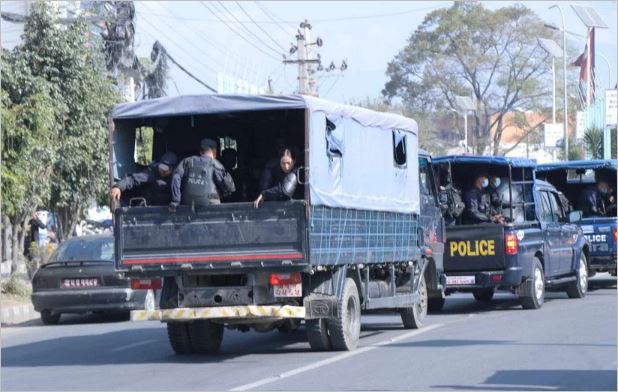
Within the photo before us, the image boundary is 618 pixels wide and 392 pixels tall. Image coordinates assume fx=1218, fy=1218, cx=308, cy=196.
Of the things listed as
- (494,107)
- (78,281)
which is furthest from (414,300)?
(494,107)

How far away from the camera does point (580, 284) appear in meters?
22.5

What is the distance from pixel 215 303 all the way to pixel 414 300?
13.1 ft

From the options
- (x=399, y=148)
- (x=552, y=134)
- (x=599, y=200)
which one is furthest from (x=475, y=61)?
(x=399, y=148)

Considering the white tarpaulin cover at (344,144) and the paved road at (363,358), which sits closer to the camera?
the paved road at (363,358)

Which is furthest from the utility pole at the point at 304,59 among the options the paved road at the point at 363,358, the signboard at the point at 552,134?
the paved road at the point at 363,358

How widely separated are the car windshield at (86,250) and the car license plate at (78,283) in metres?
0.51

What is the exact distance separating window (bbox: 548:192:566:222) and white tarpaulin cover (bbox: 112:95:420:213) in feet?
17.6

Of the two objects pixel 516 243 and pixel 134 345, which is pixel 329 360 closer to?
pixel 134 345

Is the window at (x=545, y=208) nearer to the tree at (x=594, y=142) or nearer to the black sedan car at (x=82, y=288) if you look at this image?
A: the black sedan car at (x=82, y=288)

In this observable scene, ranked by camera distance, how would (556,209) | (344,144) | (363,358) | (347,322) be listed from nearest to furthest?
(363,358), (347,322), (344,144), (556,209)

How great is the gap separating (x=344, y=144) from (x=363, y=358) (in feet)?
8.50

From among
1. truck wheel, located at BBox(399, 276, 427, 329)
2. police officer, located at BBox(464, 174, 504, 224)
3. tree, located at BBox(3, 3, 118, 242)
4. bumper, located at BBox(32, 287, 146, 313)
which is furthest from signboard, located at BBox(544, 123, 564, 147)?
truck wheel, located at BBox(399, 276, 427, 329)

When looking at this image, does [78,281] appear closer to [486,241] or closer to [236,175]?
[236,175]

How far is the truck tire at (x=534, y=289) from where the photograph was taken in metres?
19.7
